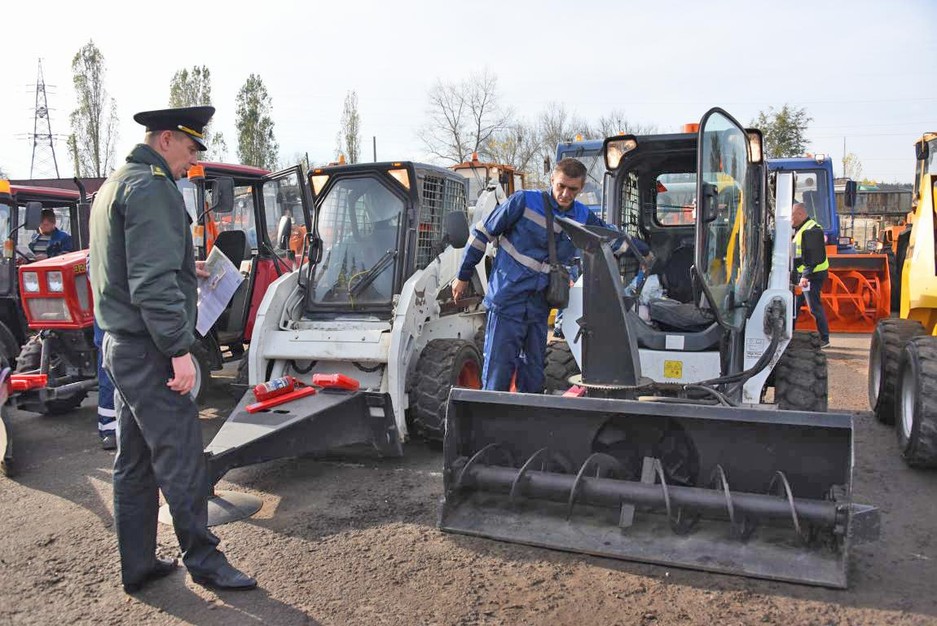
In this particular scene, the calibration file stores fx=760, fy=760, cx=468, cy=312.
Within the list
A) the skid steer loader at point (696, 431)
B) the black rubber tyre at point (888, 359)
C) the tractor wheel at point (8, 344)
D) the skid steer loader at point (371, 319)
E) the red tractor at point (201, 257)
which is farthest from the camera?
the tractor wheel at point (8, 344)

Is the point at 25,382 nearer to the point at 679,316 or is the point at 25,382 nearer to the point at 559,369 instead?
the point at 559,369

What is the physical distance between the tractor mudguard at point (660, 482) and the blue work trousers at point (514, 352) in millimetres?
744

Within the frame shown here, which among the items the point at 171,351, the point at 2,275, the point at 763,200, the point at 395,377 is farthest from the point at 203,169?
the point at 763,200

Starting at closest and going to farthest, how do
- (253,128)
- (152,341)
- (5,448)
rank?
(152,341) < (5,448) < (253,128)

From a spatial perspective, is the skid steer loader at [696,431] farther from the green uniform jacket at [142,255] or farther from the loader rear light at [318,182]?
the loader rear light at [318,182]

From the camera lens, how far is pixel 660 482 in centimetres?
351

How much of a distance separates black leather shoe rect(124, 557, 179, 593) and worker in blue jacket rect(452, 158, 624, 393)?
2.03 metres

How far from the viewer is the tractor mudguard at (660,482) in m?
3.19

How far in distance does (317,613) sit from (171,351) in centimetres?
123

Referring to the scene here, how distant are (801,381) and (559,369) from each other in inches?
60.9

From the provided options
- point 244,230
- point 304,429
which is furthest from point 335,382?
point 244,230

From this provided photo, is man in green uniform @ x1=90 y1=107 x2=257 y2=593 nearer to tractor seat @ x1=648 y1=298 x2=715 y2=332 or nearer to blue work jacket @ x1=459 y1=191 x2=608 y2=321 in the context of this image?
blue work jacket @ x1=459 y1=191 x2=608 y2=321

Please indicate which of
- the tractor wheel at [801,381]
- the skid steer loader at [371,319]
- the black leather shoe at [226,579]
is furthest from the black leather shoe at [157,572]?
the tractor wheel at [801,381]

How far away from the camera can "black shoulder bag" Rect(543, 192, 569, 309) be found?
449 cm
